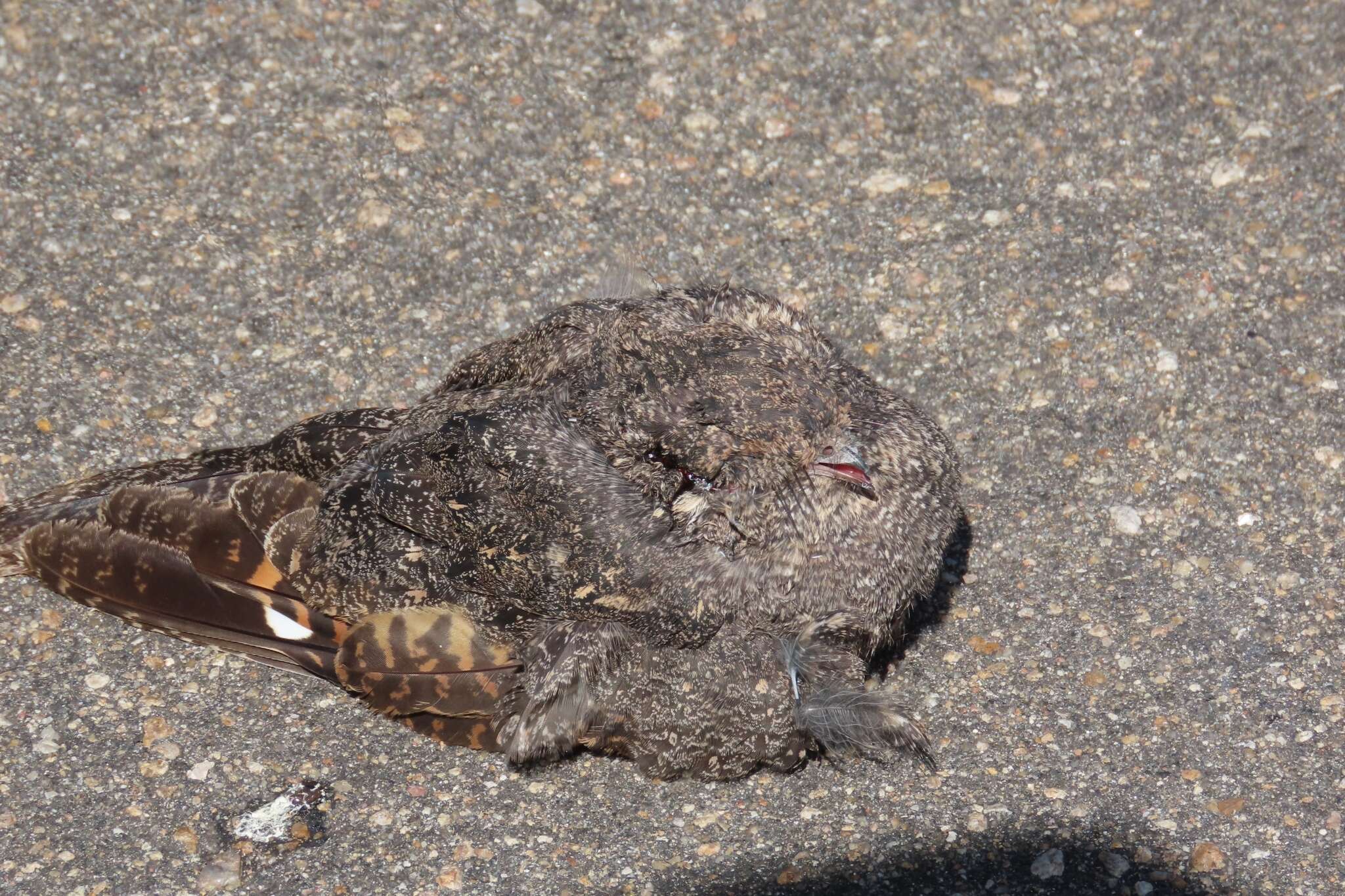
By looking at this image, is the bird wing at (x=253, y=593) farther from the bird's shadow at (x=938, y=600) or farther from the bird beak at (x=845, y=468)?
the bird's shadow at (x=938, y=600)

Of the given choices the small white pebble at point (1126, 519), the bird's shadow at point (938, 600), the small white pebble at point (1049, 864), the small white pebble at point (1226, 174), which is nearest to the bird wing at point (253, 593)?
the bird's shadow at point (938, 600)

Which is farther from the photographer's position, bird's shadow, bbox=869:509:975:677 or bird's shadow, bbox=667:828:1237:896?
bird's shadow, bbox=869:509:975:677

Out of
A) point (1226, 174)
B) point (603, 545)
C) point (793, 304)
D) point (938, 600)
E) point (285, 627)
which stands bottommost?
point (285, 627)

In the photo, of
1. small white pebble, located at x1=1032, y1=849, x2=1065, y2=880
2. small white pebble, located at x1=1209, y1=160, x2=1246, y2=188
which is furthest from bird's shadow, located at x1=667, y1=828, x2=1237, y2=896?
small white pebble, located at x1=1209, y1=160, x2=1246, y2=188

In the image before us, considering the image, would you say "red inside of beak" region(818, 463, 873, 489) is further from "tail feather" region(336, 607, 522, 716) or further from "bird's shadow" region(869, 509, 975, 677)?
"tail feather" region(336, 607, 522, 716)

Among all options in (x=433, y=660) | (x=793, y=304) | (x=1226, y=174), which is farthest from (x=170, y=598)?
(x=1226, y=174)

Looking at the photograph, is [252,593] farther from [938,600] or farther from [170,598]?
[938,600]
